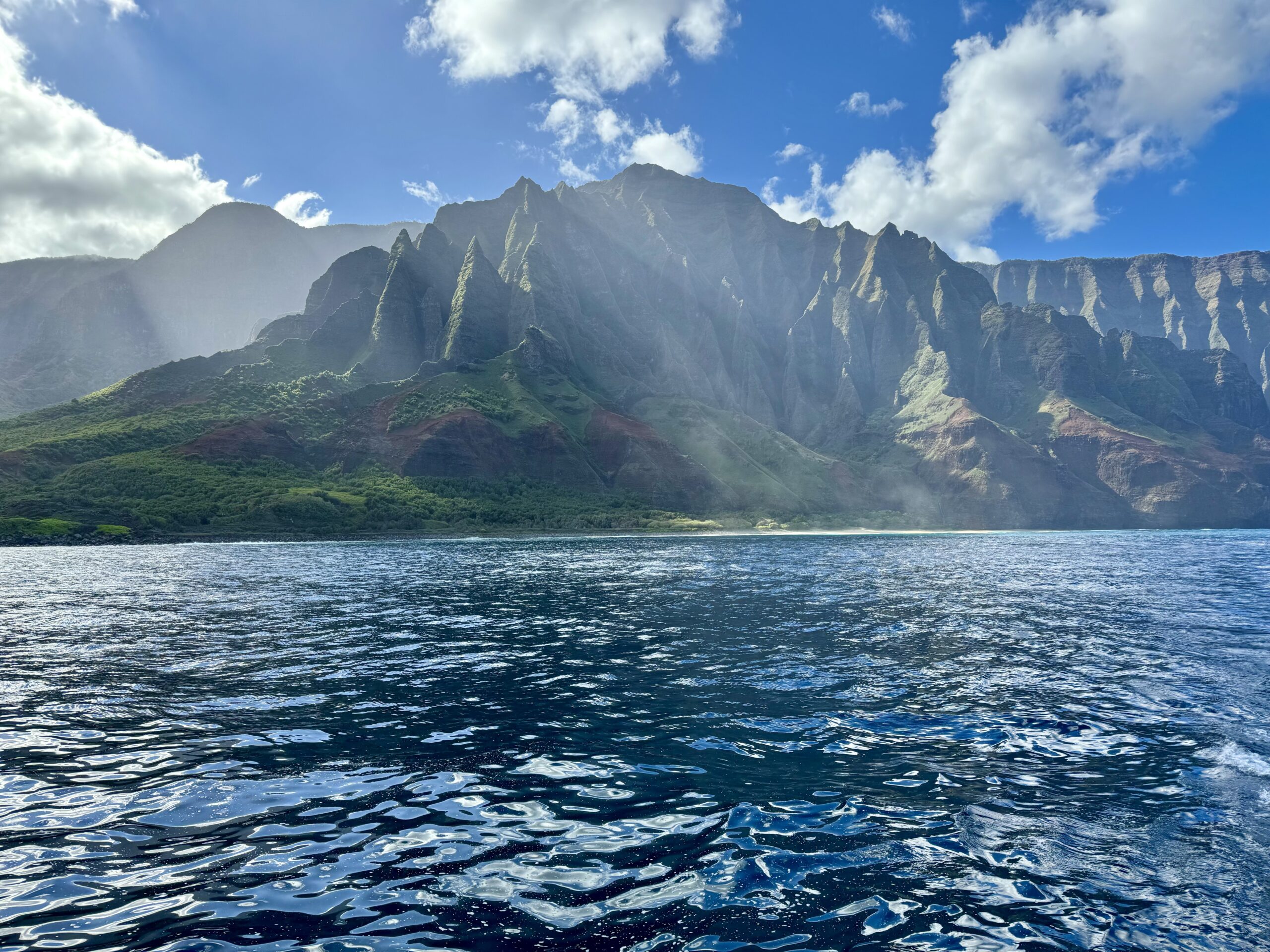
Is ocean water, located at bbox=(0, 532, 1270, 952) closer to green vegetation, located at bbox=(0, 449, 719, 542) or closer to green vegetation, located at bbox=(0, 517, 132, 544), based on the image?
green vegetation, located at bbox=(0, 517, 132, 544)

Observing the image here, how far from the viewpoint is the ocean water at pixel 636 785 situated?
9508 mm

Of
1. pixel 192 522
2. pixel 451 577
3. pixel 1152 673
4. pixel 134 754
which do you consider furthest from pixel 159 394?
pixel 1152 673

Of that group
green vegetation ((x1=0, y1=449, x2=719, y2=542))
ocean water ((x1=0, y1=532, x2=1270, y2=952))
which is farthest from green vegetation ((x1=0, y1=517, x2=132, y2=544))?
ocean water ((x1=0, y1=532, x2=1270, y2=952))

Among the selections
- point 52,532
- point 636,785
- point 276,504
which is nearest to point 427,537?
point 276,504

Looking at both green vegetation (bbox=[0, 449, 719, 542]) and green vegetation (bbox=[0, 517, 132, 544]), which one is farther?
green vegetation (bbox=[0, 449, 719, 542])

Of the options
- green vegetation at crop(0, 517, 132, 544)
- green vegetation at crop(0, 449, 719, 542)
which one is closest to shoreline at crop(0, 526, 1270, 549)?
green vegetation at crop(0, 517, 132, 544)

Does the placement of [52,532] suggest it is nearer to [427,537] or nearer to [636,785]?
[427,537]

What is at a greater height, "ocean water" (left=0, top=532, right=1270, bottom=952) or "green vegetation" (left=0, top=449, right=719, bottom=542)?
"green vegetation" (left=0, top=449, right=719, bottom=542)

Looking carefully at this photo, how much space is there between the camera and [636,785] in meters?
14.6

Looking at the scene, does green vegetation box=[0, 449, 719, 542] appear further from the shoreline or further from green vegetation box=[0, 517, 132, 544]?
the shoreline

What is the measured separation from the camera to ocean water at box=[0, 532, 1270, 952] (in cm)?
951

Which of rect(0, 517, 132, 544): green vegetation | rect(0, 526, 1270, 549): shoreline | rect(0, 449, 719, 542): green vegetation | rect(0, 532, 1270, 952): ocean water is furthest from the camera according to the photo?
rect(0, 449, 719, 542): green vegetation

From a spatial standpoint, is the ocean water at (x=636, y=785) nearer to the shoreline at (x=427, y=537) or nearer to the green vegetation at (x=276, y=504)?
the shoreline at (x=427, y=537)

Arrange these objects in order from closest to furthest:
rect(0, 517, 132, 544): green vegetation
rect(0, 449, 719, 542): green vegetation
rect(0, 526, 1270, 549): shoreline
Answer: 1. rect(0, 517, 132, 544): green vegetation
2. rect(0, 526, 1270, 549): shoreline
3. rect(0, 449, 719, 542): green vegetation
